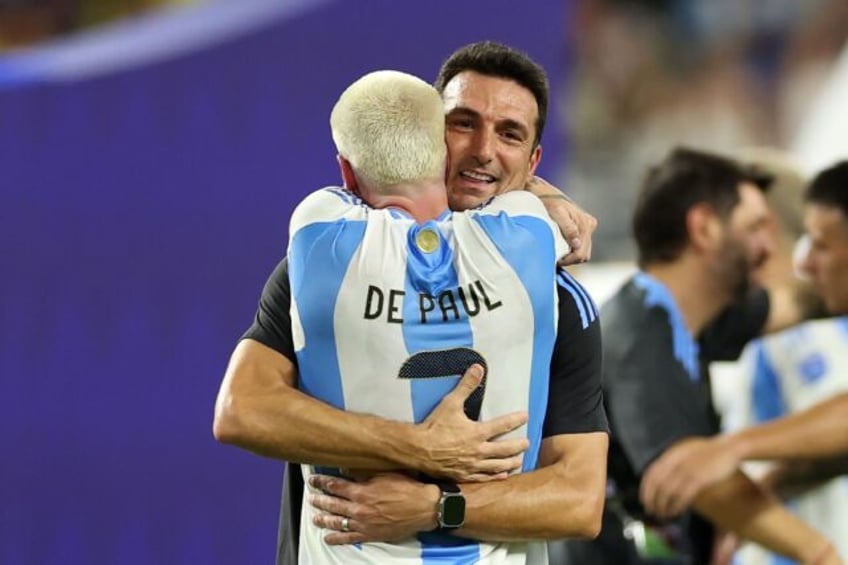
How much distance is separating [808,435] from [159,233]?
2015 mm

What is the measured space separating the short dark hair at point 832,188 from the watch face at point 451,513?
2.71 metres

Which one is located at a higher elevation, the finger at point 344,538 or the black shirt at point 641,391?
the black shirt at point 641,391

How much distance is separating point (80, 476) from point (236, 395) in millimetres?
2321

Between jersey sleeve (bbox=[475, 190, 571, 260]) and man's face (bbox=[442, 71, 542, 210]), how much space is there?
0.86 feet

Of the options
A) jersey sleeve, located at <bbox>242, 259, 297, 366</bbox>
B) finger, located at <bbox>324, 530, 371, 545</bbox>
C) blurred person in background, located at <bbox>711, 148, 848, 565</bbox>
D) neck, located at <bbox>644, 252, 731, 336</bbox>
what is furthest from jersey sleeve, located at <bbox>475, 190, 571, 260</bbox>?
blurred person in background, located at <bbox>711, 148, 848, 565</bbox>

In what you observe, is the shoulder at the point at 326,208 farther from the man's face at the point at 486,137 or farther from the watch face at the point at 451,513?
the watch face at the point at 451,513

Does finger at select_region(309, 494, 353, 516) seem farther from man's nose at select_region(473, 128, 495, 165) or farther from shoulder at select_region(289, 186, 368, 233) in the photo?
man's nose at select_region(473, 128, 495, 165)

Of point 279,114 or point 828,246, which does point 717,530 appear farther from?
point 279,114

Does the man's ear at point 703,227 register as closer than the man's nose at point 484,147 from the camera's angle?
No

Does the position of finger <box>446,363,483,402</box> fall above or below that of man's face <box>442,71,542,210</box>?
below

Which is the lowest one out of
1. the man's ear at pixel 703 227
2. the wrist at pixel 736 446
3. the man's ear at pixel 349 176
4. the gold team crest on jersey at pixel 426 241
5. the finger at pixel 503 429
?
the wrist at pixel 736 446

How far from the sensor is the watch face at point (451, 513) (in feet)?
8.89

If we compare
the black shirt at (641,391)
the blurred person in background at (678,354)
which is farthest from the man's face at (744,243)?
the black shirt at (641,391)

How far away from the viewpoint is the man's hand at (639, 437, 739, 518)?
449 cm
